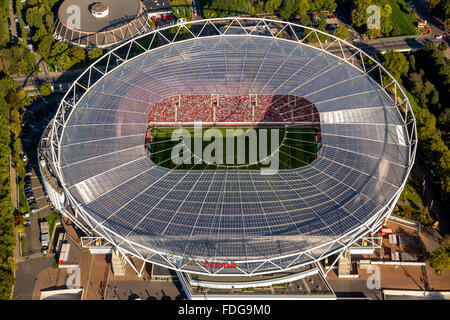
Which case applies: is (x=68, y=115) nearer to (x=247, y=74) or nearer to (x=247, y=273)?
(x=247, y=74)

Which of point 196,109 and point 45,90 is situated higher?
point 45,90

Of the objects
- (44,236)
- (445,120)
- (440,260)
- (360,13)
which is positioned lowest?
(440,260)

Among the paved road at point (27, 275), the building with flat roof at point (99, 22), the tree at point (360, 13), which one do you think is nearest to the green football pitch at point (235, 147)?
the paved road at point (27, 275)

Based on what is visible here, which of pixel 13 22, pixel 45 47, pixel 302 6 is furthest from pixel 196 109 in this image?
pixel 13 22

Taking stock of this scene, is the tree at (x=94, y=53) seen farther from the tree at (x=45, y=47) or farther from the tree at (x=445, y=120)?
the tree at (x=445, y=120)

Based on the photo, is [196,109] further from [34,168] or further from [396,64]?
[396,64]

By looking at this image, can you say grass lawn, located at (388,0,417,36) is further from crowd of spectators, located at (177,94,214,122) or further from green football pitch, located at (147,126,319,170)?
crowd of spectators, located at (177,94,214,122)
